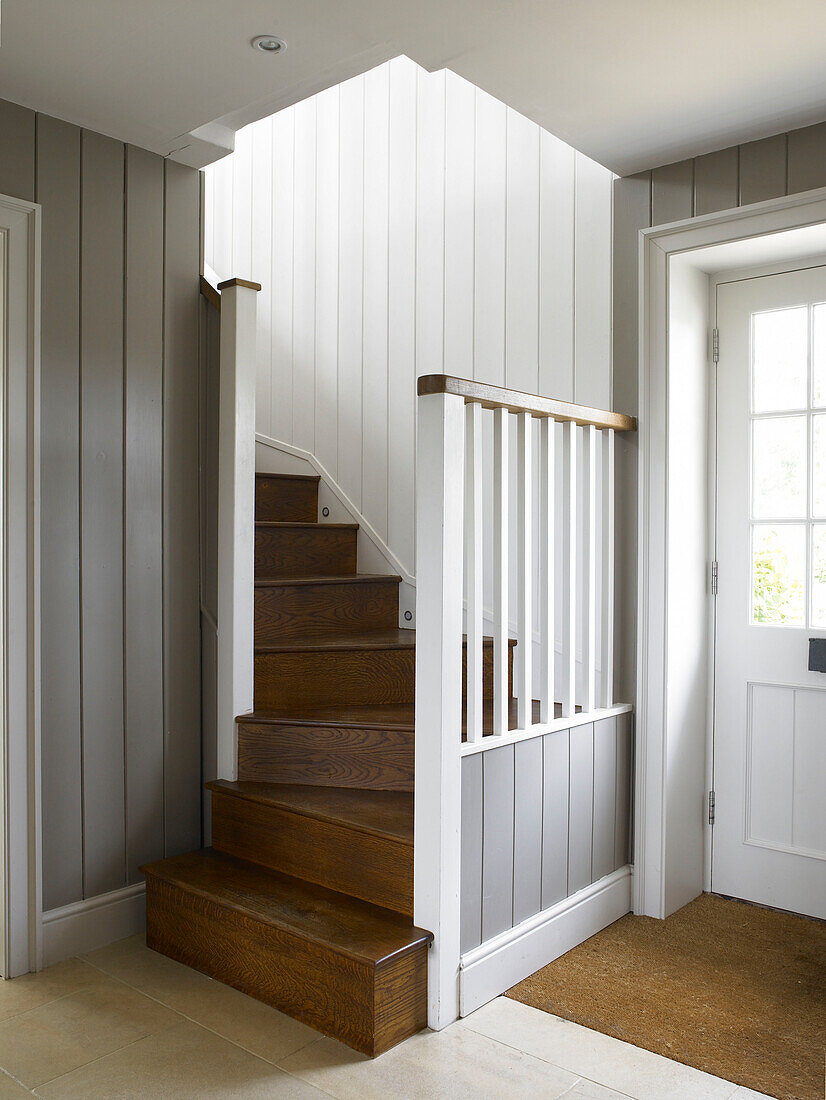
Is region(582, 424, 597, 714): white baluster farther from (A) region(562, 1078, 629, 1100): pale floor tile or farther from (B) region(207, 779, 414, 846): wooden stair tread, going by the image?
(A) region(562, 1078, 629, 1100): pale floor tile

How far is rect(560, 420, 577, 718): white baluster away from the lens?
248cm

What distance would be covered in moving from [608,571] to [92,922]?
1.79m

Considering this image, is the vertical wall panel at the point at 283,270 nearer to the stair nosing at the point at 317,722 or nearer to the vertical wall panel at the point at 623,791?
the stair nosing at the point at 317,722

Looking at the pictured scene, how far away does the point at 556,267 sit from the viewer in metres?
2.95

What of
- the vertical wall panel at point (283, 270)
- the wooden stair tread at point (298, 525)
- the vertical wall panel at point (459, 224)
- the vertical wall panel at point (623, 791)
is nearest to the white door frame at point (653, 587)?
the vertical wall panel at point (623, 791)

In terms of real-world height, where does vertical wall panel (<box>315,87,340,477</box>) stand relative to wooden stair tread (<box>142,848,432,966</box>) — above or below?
above

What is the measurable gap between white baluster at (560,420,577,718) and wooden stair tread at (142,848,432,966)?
0.76m

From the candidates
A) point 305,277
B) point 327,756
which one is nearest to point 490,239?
point 305,277

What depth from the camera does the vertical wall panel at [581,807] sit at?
2488mm

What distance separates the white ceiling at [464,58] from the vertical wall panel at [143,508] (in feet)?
0.74

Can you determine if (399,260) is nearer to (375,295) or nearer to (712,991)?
(375,295)

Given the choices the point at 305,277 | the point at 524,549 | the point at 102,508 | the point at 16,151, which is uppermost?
the point at 305,277

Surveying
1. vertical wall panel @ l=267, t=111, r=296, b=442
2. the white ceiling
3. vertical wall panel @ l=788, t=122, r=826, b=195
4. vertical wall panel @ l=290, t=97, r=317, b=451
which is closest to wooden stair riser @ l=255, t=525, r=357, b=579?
vertical wall panel @ l=290, t=97, r=317, b=451

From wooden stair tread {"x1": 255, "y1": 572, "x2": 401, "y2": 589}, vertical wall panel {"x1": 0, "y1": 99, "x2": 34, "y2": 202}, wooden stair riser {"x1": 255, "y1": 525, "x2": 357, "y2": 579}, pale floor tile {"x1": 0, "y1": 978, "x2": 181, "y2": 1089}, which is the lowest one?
pale floor tile {"x1": 0, "y1": 978, "x2": 181, "y2": 1089}
